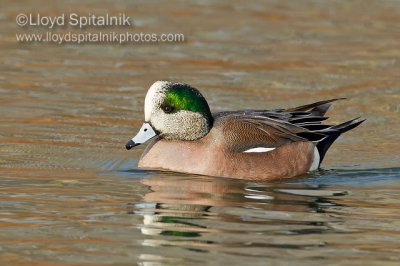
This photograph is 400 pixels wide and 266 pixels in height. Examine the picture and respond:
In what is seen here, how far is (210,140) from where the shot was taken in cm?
865

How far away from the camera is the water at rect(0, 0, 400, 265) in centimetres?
650

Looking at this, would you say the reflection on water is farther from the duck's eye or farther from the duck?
the duck's eye

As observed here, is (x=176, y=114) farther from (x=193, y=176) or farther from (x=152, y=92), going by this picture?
(x=193, y=176)

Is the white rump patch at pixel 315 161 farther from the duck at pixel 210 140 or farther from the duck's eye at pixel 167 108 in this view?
the duck's eye at pixel 167 108

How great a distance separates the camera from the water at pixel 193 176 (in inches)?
256

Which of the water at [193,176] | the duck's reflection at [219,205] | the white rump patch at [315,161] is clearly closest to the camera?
the water at [193,176]

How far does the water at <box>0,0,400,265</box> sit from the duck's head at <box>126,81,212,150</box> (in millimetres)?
351

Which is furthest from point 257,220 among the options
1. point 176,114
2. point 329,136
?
point 329,136

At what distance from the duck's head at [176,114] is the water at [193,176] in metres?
0.35

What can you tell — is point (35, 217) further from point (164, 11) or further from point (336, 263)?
point (164, 11)

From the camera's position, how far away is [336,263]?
20.1 ft

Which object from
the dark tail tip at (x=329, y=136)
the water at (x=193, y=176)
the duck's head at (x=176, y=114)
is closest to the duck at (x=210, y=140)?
the duck's head at (x=176, y=114)

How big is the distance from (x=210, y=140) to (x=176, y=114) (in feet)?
1.12

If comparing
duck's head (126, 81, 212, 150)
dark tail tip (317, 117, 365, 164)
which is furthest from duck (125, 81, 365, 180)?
dark tail tip (317, 117, 365, 164)
